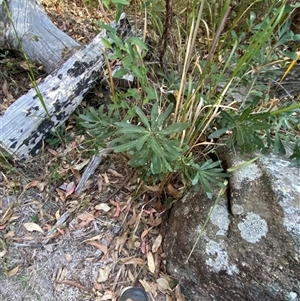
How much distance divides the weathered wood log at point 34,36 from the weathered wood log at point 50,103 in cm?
19

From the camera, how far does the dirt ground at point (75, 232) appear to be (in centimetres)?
146

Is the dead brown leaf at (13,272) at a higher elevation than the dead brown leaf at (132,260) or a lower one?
higher

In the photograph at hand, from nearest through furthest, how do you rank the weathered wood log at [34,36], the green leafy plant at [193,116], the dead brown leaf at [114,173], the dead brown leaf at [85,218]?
the green leafy plant at [193,116]
the dead brown leaf at [85,218]
the dead brown leaf at [114,173]
the weathered wood log at [34,36]

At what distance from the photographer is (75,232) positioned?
1.58 metres

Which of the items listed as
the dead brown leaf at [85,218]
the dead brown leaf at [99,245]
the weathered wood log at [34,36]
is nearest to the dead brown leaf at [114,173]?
the dead brown leaf at [85,218]

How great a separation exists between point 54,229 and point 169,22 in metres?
1.01

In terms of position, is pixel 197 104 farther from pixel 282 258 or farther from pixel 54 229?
pixel 54 229

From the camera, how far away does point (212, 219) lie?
1360 millimetres

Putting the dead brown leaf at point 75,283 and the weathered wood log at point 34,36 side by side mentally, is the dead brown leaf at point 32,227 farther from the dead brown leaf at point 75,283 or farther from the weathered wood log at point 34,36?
the weathered wood log at point 34,36

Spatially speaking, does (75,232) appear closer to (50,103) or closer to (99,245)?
(99,245)

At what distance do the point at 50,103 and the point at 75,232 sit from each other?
61 centimetres

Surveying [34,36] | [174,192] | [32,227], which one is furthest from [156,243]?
[34,36]

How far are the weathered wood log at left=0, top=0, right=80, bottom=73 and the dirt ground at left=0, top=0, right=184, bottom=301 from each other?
0.44 metres

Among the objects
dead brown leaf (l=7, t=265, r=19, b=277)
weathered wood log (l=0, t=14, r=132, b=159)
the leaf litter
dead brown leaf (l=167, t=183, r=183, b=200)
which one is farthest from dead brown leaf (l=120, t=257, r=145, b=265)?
weathered wood log (l=0, t=14, r=132, b=159)
